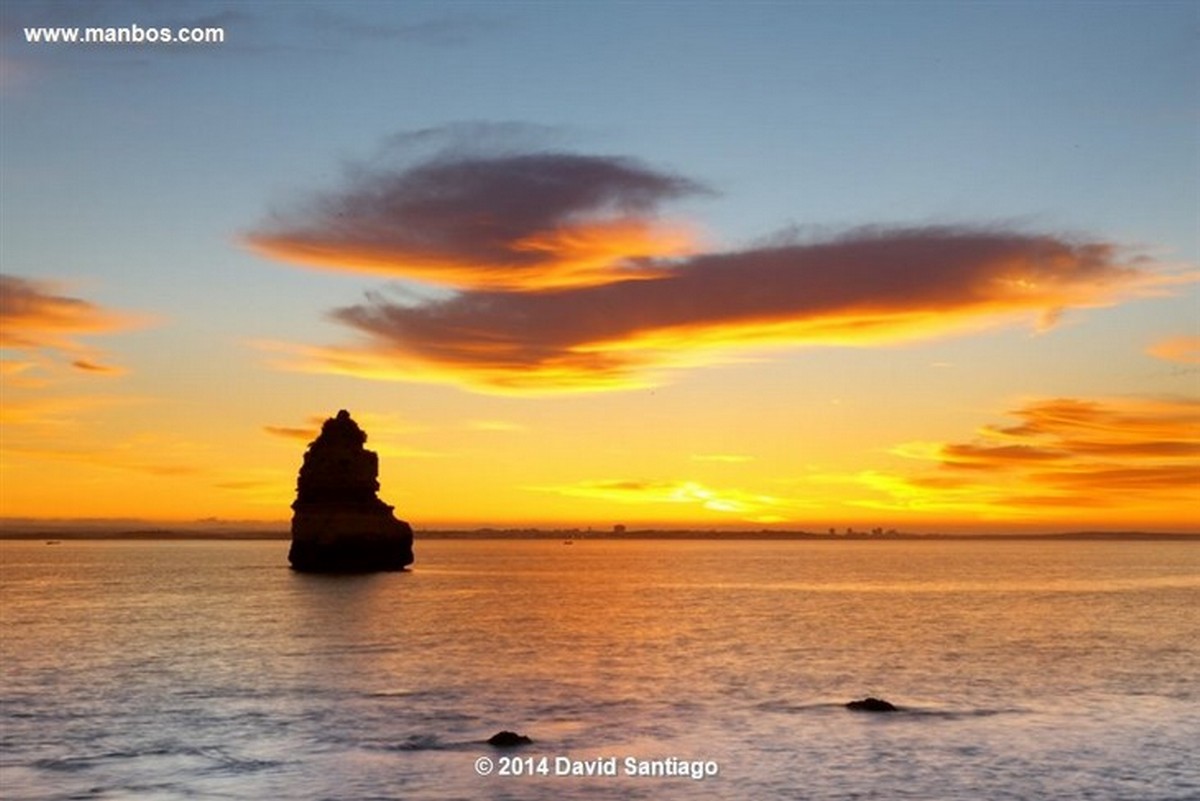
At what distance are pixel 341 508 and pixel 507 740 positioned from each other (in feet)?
337

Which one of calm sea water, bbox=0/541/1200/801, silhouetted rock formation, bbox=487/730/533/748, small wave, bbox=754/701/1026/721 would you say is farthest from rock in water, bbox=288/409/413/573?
silhouetted rock formation, bbox=487/730/533/748

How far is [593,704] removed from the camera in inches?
2137

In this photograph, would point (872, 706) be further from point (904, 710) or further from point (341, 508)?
point (341, 508)

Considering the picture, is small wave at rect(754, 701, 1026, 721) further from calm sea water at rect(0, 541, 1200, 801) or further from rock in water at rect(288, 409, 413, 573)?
rock in water at rect(288, 409, 413, 573)

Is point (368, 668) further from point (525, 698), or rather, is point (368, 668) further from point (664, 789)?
point (664, 789)

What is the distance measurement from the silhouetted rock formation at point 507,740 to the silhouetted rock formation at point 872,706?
15965 millimetres

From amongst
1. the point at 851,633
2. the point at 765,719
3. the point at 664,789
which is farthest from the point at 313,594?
the point at 664,789

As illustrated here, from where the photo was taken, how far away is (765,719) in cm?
4997

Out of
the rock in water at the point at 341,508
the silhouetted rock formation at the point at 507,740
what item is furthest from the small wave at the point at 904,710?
the rock in water at the point at 341,508

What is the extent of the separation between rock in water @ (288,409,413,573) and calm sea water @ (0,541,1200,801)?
29970mm

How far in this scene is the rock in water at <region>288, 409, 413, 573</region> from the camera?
142 metres

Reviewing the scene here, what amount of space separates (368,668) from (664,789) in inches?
1291

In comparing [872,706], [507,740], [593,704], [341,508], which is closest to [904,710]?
[872,706]

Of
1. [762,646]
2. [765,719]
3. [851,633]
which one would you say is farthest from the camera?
[851,633]
